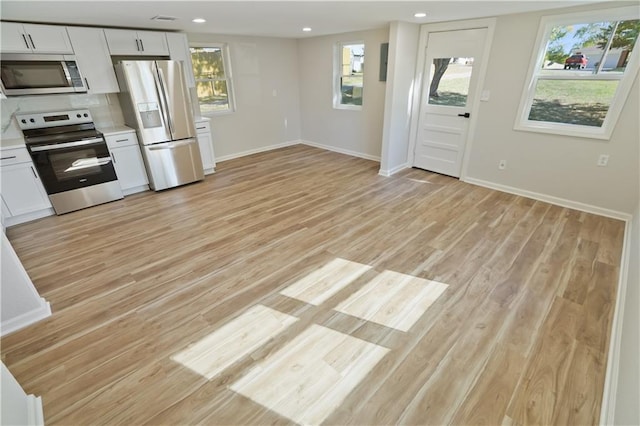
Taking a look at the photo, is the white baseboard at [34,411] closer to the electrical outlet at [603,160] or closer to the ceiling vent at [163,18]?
the ceiling vent at [163,18]

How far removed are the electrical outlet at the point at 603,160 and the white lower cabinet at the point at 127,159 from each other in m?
5.73

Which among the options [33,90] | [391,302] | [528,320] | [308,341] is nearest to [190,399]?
[308,341]

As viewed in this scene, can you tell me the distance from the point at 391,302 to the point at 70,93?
14.7 ft

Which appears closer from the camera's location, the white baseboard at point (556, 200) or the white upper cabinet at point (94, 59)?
the white baseboard at point (556, 200)

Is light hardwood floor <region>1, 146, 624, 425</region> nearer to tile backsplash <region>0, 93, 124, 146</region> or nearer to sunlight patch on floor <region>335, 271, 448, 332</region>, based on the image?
sunlight patch on floor <region>335, 271, 448, 332</region>

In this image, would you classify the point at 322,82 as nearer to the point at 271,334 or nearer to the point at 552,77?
the point at 552,77

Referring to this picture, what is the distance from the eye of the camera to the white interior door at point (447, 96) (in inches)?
156

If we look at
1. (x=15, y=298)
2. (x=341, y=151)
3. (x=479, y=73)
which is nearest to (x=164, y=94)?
(x=15, y=298)

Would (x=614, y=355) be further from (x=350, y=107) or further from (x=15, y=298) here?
(x=350, y=107)

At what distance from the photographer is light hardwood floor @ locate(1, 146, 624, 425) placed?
157 cm

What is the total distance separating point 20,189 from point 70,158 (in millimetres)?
603

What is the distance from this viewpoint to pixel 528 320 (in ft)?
6.72

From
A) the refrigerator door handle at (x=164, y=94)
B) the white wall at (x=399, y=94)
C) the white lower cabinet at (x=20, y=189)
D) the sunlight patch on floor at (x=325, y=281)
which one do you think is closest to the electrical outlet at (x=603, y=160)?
the white wall at (x=399, y=94)

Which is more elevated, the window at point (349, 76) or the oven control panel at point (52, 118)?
the window at point (349, 76)
